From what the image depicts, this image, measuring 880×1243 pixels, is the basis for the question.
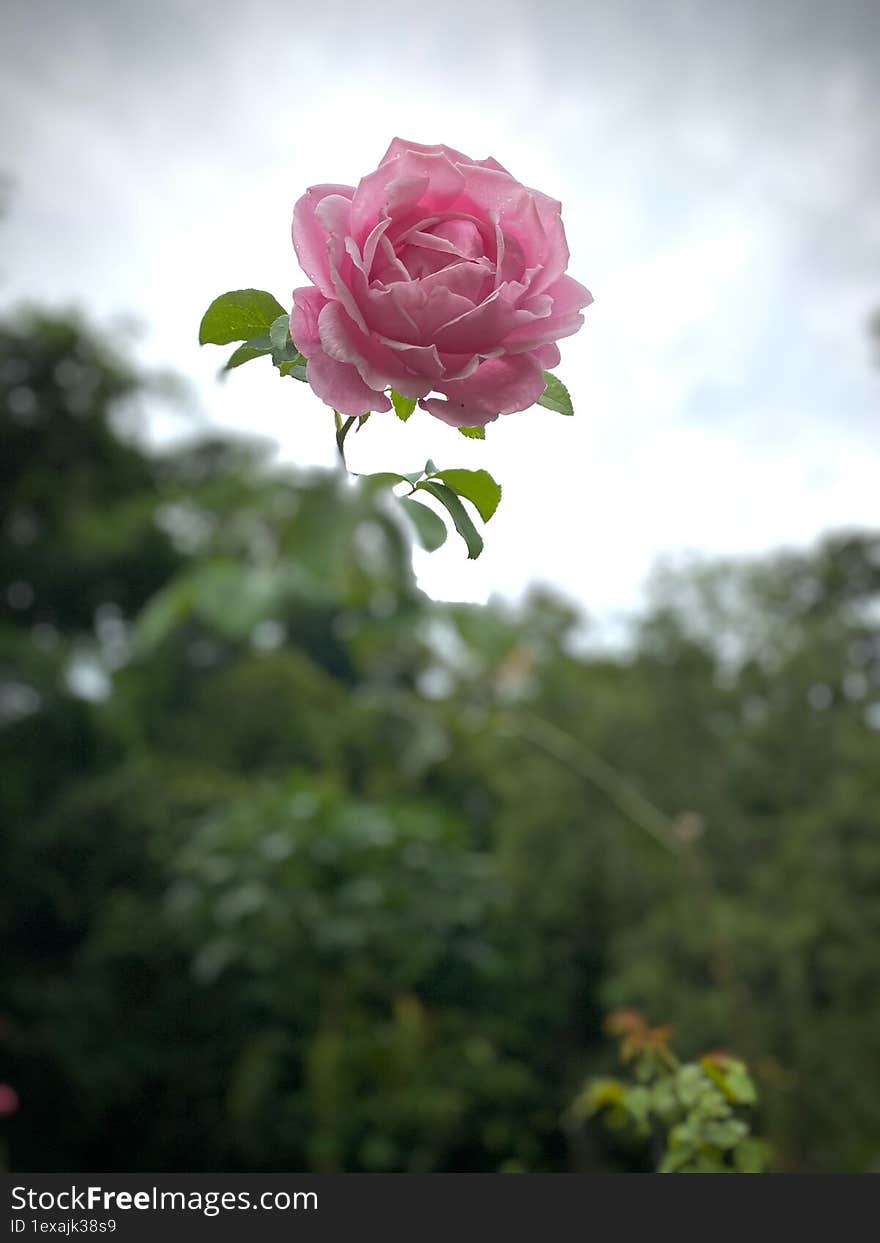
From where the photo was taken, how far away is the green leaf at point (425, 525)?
13.0 inches

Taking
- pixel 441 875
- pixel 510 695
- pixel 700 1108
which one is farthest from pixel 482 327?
pixel 510 695

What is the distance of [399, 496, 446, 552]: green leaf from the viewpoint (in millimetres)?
331

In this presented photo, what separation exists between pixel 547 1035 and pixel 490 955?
1.34ft

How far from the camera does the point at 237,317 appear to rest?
0.34 metres

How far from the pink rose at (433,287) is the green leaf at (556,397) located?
0.04 m

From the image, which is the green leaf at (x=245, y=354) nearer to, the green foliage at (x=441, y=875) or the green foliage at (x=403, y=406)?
the green foliage at (x=403, y=406)

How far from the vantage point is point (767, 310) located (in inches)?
77.3

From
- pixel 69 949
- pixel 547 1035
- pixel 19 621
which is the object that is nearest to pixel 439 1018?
pixel 547 1035

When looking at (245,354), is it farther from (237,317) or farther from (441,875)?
(441,875)

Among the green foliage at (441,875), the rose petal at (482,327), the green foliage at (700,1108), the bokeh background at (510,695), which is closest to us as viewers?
the rose petal at (482,327)

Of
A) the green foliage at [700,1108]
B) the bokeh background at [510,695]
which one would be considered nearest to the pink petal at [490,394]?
the bokeh background at [510,695]

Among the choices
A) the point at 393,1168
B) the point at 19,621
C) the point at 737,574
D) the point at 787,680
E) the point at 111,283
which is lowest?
the point at 393,1168

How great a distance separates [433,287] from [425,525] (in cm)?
8

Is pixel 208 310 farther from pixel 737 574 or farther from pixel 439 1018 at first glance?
pixel 439 1018
